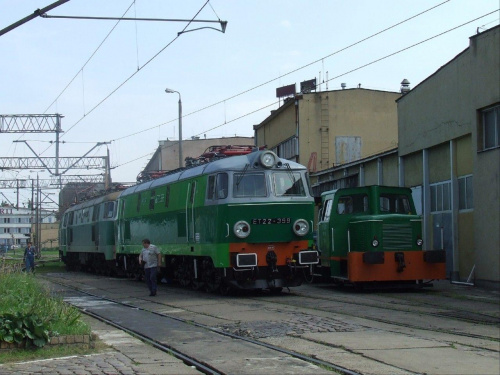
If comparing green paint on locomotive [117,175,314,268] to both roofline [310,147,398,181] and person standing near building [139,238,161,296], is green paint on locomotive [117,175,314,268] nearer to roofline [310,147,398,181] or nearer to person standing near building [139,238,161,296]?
person standing near building [139,238,161,296]

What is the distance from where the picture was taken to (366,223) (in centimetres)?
1953

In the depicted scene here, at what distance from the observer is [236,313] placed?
15086mm

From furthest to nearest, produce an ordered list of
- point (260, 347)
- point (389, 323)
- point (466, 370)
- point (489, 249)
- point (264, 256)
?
point (489, 249) → point (264, 256) → point (389, 323) → point (260, 347) → point (466, 370)

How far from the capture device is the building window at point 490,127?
69.4 feet

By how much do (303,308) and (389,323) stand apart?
124 inches

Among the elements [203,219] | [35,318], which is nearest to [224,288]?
[203,219]

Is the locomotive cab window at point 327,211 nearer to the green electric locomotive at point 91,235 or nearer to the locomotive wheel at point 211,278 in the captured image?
the locomotive wheel at point 211,278

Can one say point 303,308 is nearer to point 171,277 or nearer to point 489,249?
point 489,249

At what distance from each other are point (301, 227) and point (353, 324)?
645cm

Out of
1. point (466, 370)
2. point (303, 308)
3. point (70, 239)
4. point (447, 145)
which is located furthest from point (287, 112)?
point (466, 370)

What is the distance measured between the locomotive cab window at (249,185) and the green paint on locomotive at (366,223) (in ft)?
9.12

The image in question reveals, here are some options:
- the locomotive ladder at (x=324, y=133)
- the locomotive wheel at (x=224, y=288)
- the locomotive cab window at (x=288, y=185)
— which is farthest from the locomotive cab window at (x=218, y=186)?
the locomotive ladder at (x=324, y=133)

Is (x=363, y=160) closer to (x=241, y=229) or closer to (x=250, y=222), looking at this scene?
(x=250, y=222)

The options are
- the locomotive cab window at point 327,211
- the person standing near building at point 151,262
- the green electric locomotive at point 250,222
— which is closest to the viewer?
the green electric locomotive at point 250,222
